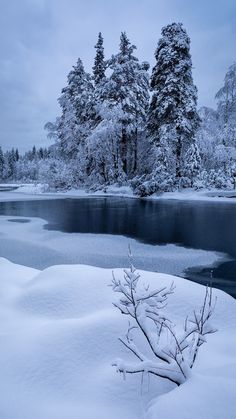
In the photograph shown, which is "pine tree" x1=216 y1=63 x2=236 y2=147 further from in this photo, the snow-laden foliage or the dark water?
the snow-laden foliage

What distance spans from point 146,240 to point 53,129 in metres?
29.2

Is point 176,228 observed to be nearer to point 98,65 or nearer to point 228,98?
point 228,98

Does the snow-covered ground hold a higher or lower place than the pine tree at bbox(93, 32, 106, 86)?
lower

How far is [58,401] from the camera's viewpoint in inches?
98.3

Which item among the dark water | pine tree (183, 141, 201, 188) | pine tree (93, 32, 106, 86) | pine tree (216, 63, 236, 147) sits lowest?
the dark water

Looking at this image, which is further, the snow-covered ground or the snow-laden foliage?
the snow-laden foliage

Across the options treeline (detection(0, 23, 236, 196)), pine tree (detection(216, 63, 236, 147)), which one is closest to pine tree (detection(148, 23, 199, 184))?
treeline (detection(0, 23, 236, 196))

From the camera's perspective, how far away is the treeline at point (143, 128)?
25453 mm

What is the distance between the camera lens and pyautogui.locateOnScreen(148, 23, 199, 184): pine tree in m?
25.4

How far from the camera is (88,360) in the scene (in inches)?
117

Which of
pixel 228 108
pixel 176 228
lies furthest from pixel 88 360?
pixel 228 108

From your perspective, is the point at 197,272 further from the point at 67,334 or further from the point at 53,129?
the point at 53,129

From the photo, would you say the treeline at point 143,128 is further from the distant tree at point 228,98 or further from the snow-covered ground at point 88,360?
the snow-covered ground at point 88,360

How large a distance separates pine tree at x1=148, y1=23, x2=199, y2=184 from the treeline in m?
0.07
